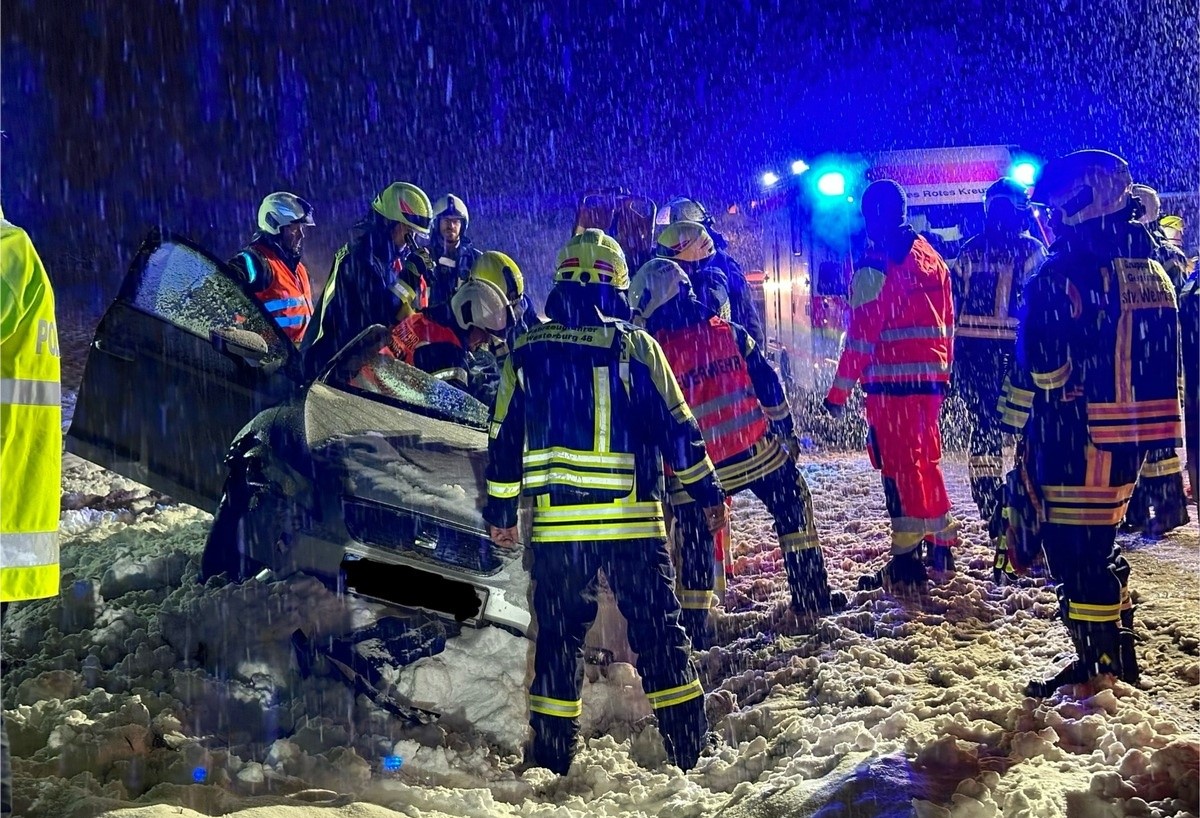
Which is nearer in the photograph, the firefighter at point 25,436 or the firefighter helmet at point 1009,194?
the firefighter at point 25,436

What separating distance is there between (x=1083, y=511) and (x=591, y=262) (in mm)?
2057

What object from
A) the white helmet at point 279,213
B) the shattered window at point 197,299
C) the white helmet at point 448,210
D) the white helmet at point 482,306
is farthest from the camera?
the white helmet at point 448,210

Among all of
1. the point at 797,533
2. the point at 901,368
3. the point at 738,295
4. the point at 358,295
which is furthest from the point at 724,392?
the point at 358,295

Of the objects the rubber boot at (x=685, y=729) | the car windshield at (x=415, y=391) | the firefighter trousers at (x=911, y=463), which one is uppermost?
the car windshield at (x=415, y=391)

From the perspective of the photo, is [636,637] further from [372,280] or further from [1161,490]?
[372,280]

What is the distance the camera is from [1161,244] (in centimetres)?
593

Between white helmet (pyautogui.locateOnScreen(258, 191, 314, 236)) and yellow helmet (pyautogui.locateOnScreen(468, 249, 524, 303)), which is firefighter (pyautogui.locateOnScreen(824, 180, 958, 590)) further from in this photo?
white helmet (pyautogui.locateOnScreen(258, 191, 314, 236))

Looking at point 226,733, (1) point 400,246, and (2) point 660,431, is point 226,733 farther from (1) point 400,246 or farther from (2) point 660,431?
(1) point 400,246

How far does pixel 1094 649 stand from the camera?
3756 mm

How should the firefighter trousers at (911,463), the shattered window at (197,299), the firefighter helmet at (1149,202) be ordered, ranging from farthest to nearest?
the firefighter helmet at (1149,202) < the firefighter trousers at (911,463) < the shattered window at (197,299)

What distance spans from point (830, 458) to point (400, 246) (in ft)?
17.7

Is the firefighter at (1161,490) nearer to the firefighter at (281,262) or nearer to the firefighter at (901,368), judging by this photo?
the firefighter at (901,368)

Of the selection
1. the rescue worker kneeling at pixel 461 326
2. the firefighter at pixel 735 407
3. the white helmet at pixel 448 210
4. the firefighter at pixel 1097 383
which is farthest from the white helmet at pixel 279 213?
the firefighter at pixel 1097 383

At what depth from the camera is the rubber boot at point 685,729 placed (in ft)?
12.0
